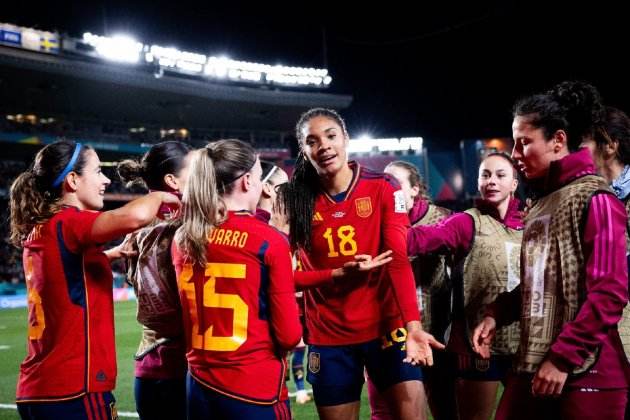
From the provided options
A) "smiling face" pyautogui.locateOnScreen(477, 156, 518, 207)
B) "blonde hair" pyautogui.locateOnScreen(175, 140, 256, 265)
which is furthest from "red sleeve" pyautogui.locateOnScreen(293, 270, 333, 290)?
"smiling face" pyautogui.locateOnScreen(477, 156, 518, 207)

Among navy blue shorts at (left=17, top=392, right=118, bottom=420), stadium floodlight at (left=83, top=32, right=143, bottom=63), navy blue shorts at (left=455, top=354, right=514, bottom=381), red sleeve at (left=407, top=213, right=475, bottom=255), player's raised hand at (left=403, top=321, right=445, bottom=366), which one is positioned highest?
stadium floodlight at (left=83, top=32, right=143, bottom=63)

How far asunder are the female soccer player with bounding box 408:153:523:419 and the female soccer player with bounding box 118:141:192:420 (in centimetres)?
163

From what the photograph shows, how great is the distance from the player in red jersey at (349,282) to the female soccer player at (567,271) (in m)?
0.81

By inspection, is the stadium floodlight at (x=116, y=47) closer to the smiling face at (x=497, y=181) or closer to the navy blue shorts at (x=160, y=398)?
the smiling face at (x=497, y=181)

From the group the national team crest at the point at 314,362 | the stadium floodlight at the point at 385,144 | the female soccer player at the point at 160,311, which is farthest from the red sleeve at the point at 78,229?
the stadium floodlight at the point at 385,144

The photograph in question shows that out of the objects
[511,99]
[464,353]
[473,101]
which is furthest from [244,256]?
[473,101]

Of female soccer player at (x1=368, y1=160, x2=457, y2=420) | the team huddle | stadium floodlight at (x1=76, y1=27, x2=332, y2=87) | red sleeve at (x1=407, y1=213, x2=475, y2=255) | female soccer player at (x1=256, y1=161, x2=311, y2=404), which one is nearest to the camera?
the team huddle

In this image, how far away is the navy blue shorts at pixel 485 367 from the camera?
4242 millimetres

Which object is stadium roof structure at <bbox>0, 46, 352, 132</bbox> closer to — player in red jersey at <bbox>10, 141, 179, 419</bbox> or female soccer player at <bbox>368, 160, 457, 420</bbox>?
female soccer player at <bbox>368, 160, 457, 420</bbox>

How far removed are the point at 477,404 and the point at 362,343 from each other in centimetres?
126

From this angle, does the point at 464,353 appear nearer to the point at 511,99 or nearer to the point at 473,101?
the point at 511,99

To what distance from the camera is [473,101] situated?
43125mm

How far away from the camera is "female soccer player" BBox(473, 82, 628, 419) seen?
7.51ft

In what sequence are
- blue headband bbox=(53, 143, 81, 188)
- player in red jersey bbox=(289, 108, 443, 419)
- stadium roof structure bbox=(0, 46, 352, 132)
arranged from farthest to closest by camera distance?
stadium roof structure bbox=(0, 46, 352, 132) → player in red jersey bbox=(289, 108, 443, 419) → blue headband bbox=(53, 143, 81, 188)
